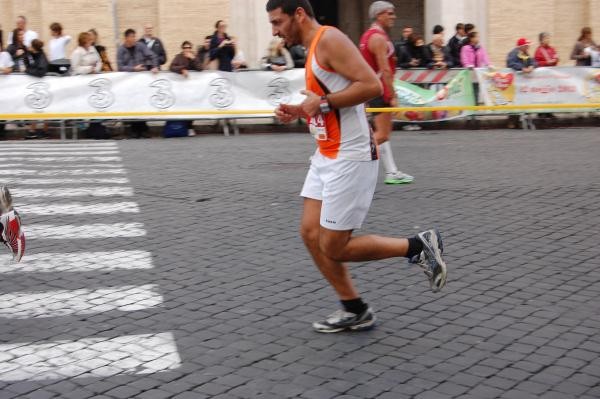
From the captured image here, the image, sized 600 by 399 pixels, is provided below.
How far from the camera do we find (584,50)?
20812mm

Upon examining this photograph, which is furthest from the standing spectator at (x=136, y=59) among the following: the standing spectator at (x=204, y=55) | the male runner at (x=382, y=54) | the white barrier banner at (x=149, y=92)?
the male runner at (x=382, y=54)

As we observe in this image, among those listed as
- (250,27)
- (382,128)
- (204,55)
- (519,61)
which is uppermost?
(250,27)

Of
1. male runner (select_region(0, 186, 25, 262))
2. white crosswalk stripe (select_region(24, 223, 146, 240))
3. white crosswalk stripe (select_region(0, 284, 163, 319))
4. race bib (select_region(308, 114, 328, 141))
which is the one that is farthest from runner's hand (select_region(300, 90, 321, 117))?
white crosswalk stripe (select_region(24, 223, 146, 240))

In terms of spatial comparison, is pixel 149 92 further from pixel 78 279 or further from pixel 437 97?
pixel 78 279

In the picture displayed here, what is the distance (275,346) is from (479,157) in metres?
9.04

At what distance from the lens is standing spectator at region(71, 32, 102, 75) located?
1838 cm

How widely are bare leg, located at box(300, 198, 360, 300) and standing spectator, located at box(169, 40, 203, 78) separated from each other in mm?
12955

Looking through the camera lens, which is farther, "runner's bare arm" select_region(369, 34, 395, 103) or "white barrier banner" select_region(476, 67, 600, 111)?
"white barrier banner" select_region(476, 67, 600, 111)

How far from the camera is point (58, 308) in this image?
6449 mm

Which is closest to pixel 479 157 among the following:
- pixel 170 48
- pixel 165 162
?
pixel 165 162

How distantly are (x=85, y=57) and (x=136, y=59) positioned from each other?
37.4 inches

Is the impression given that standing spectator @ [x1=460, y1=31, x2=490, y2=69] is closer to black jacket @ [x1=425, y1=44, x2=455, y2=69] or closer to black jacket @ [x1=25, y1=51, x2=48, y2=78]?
black jacket @ [x1=425, y1=44, x2=455, y2=69]

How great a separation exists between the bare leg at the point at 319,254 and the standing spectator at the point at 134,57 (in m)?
13.2

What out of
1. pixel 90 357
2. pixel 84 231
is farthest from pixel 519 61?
pixel 90 357
